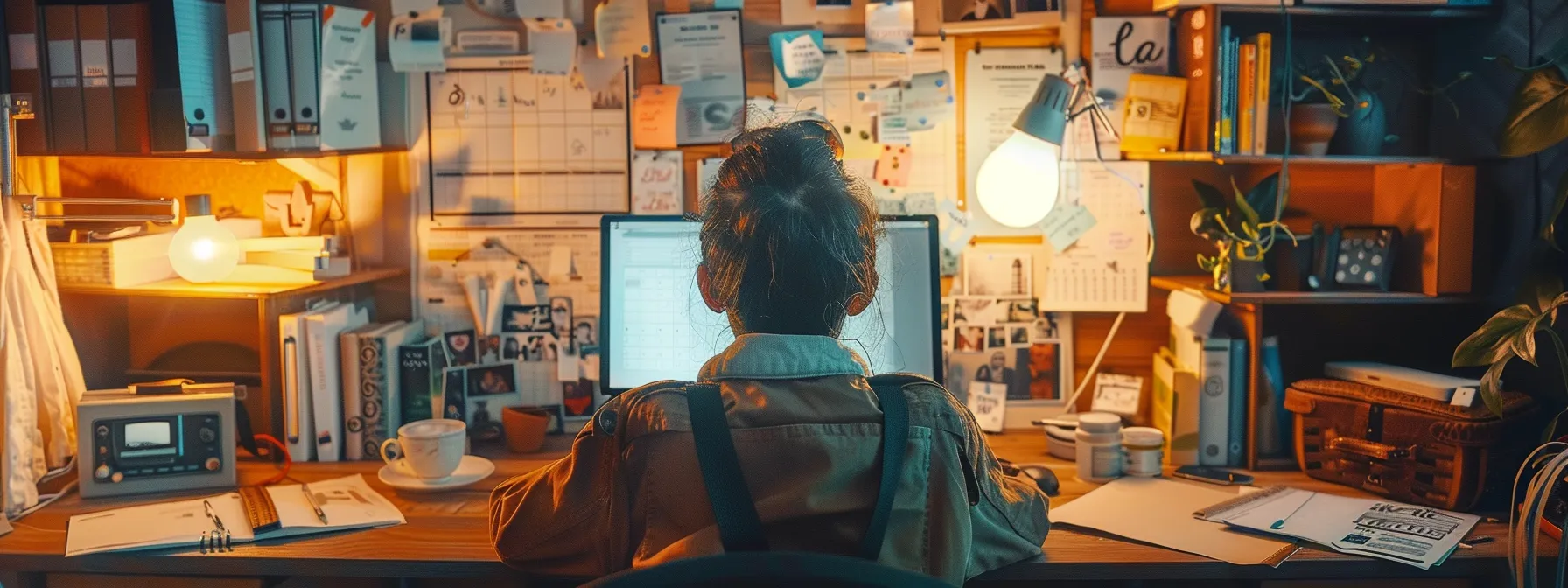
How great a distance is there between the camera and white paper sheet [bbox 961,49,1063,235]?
6.86ft

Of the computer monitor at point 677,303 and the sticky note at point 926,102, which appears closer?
the computer monitor at point 677,303

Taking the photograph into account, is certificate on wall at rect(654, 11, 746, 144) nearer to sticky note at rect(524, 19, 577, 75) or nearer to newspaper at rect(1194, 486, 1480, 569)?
sticky note at rect(524, 19, 577, 75)

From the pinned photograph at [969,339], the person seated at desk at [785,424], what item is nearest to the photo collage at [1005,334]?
the pinned photograph at [969,339]

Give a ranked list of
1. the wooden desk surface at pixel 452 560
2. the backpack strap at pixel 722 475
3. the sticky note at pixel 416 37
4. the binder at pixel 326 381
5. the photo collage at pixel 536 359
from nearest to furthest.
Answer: the backpack strap at pixel 722 475, the wooden desk surface at pixel 452 560, the binder at pixel 326 381, the sticky note at pixel 416 37, the photo collage at pixel 536 359

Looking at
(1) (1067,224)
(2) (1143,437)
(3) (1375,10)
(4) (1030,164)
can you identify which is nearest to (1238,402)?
(2) (1143,437)

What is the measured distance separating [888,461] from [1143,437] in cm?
84

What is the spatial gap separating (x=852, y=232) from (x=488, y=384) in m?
1.09

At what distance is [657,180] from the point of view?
2.13 metres

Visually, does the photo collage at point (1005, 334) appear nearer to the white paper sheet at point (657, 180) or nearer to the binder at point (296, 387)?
the white paper sheet at point (657, 180)

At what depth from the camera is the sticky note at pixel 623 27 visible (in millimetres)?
2076

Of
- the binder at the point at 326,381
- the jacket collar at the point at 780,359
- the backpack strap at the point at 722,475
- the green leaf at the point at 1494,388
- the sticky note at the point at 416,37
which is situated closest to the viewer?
the backpack strap at the point at 722,475

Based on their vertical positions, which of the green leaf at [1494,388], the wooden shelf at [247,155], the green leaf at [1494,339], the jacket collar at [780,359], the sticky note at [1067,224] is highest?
the wooden shelf at [247,155]

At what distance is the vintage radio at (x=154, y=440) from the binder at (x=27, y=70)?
443mm

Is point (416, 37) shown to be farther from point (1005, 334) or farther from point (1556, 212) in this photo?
point (1556, 212)
